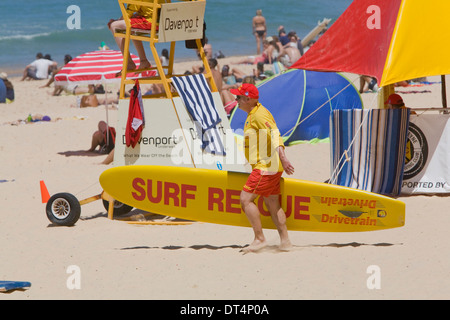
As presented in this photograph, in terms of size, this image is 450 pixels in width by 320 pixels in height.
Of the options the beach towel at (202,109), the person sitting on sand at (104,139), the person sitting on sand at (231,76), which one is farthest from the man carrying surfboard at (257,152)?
the person sitting on sand at (231,76)

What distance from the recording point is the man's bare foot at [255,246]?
20.7 ft

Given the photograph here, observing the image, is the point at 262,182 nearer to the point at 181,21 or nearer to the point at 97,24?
the point at 181,21

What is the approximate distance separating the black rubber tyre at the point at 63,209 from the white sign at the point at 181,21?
1.76 meters

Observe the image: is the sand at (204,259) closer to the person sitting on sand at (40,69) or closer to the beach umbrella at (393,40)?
the beach umbrella at (393,40)

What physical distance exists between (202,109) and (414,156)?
2.48 m

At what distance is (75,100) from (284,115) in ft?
26.4

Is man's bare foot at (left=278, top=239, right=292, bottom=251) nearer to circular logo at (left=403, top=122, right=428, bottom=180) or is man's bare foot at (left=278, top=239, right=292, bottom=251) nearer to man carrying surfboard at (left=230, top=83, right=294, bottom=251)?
man carrying surfboard at (left=230, top=83, right=294, bottom=251)

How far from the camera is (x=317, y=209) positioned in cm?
669

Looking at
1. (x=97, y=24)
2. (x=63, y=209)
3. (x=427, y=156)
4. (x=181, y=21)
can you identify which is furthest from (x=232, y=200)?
(x=97, y=24)

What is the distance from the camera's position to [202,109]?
304 inches

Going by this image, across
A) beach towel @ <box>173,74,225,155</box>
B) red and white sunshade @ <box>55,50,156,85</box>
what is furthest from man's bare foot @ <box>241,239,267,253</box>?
red and white sunshade @ <box>55,50,156,85</box>

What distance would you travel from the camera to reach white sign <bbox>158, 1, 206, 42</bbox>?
751cm

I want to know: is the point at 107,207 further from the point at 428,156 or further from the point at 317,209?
the point at 428,156
